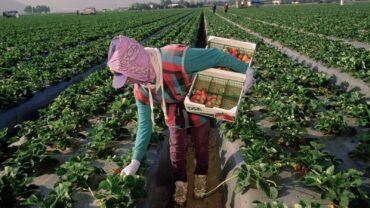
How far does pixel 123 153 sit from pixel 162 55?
2.28 m

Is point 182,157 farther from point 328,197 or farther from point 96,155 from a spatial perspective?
point 328,197

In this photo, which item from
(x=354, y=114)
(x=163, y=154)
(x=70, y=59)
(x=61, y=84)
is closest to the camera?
(x=163, y=154)

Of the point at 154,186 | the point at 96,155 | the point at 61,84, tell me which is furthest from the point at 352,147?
the point at 61,84

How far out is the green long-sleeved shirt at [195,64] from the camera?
3760mm

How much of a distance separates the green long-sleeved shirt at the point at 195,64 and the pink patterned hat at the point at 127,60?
1.73ft

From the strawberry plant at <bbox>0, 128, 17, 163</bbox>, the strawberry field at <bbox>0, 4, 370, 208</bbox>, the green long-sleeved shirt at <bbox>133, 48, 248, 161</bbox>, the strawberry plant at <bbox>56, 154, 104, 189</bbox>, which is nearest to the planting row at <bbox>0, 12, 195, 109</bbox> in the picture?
the strawberry field at <bbox>0, 4, 370, 208</bbox>

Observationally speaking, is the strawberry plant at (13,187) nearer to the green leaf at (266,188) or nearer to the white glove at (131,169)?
the white glove at (131,169)

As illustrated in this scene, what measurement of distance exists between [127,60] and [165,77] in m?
0.72

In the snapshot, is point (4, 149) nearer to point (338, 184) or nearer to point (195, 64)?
point (195, 64)

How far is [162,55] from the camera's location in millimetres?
3795

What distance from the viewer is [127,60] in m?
3.29

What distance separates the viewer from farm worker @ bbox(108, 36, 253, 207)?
3350 mm

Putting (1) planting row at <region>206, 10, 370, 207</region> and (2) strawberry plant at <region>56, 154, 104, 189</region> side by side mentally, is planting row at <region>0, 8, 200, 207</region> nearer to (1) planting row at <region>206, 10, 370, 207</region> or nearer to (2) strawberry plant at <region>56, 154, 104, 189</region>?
(2) strawberry plant at <region>56, 154, 104, 189</region>

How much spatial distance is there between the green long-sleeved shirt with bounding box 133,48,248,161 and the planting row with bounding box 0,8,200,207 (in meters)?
0.48
